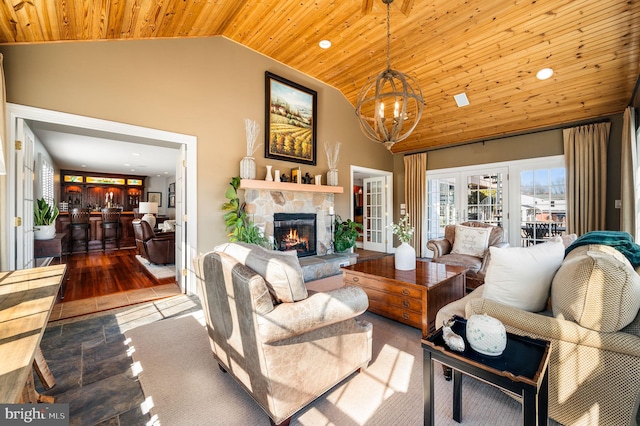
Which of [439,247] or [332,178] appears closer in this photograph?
[439,247]

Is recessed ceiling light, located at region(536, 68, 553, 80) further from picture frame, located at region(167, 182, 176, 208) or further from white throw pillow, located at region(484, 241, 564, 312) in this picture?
picture frame, located at region(167, 182, 176, 208)

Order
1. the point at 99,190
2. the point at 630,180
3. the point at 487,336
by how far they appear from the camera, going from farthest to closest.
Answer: the point at 99,190 < the point at 630,180 < the point at 487,336

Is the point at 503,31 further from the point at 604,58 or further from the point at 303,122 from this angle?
the point at 303,122

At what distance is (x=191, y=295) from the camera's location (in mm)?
3674

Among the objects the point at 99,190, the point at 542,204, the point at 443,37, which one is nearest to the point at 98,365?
the point at 443,37

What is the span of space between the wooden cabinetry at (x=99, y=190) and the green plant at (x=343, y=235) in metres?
8.21

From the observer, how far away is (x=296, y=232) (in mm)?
5012

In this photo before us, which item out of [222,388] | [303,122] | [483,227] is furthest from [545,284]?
[303,122]

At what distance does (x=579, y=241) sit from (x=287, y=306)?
2203 mm

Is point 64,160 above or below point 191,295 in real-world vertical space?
above

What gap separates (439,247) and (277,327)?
3671 mm

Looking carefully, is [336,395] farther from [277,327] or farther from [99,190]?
[99,190]

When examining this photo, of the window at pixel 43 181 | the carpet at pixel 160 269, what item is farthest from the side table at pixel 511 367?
the window at pixel 43 181

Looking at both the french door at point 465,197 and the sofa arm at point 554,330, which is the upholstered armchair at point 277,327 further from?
the french door at point 465,197
